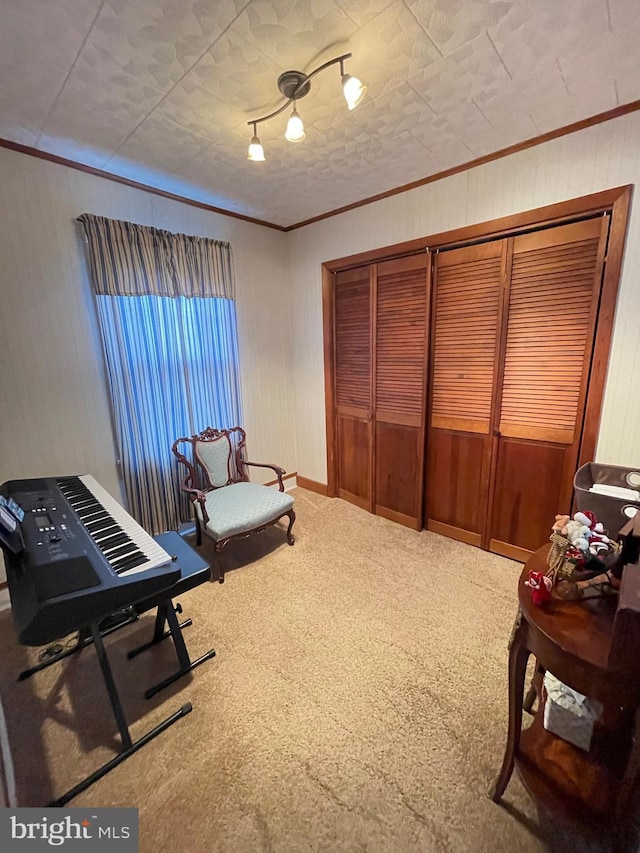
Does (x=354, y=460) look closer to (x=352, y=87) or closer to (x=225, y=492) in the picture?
(x=225, y=492)

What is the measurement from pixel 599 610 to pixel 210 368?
2824mm

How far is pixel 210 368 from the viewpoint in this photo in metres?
2.99

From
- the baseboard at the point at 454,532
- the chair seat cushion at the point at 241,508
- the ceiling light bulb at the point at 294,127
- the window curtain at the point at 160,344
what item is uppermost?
the ceiling light bulb at the point at 294,127

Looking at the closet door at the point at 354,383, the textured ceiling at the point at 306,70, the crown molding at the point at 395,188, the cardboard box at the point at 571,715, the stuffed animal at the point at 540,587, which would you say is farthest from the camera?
the closet door at the point at 354,383

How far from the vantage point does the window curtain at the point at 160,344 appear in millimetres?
2426

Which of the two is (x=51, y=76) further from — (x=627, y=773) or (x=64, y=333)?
(x=627, y=773)

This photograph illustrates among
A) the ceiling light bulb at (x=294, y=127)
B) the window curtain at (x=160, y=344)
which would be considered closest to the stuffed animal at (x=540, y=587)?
the ceiling light bulb at (x=294, y=127)

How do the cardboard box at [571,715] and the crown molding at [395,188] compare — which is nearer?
the cardboard box at [571,715]

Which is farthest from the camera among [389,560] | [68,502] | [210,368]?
[210,368]

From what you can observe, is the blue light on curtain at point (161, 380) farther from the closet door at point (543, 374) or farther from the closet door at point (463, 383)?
the closet door at point (543, 374)

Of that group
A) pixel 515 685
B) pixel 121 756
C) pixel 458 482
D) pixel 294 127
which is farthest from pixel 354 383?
pixel 121 756

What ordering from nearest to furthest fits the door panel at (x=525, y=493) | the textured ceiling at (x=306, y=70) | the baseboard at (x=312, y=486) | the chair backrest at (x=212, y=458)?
the textured ceiling at (x=306, y=70), the door panel at (x=525, y=493), the chair backrest at (x=212, y=458), the baseboard at (x=312, y=486)

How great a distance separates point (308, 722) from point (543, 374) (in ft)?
7.41

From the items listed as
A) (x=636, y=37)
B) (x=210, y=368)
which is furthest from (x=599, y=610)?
(x=210, y=368)
